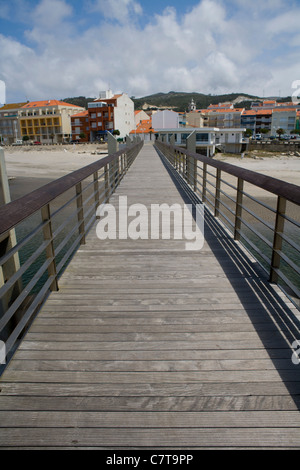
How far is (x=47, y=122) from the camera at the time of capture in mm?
76750

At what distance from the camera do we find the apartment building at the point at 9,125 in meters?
81.1

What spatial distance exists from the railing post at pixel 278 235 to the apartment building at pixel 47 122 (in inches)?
3071

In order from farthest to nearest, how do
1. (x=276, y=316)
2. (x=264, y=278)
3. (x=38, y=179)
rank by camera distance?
1. (x=38, y=179)
2. (x=264, y=278)
3. (x=276, y=316)

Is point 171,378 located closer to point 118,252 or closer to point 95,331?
point 95,331

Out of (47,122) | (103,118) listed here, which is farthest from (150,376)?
(47,122)

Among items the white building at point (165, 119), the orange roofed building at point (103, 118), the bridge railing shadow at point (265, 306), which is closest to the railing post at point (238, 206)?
the bridge railing shadow at point (265, 306)

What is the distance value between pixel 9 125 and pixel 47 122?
1148cm

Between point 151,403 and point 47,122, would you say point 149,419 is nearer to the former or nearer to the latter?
point 151,403

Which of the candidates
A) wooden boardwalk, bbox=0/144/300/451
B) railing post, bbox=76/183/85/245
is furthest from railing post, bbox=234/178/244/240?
railing post, bbox=76/183/85/245

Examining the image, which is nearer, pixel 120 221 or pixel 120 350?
pixel 120 350

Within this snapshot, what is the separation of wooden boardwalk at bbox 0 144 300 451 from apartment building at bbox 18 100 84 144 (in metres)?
77.9

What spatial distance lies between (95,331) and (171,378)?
72 centimetres
